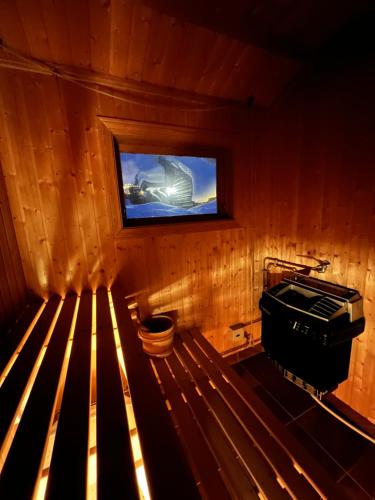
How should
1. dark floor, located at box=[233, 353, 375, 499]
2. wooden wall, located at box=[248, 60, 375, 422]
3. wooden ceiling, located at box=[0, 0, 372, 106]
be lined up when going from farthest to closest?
wooden wall, located at box=[248, 60, 375, 422] → dark floor, located at box=[233, 353, 375, 499] → wooden ceiling, located at box=[0, 0, 372, 106]

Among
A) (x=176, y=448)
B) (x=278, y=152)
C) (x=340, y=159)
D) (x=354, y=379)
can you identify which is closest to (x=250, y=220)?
(x=278, y=152)

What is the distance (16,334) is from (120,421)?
33.9 inches

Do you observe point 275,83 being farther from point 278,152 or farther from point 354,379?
point 354,379

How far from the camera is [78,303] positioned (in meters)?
1.48

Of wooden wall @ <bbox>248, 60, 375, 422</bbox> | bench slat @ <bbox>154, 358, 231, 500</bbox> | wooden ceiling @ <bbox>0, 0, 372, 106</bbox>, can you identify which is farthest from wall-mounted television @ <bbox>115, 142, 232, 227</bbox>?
bench slat @ <bbox>154, 358, 231, 500</bbox>

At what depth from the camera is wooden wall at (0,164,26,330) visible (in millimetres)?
1241

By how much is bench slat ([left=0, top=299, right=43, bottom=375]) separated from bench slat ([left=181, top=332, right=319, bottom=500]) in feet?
4.16

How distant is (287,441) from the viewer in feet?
3.73

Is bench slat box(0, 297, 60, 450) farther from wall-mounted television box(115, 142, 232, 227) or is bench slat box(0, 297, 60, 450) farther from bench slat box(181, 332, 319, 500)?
bench slat box(181, 332, 319, 500)

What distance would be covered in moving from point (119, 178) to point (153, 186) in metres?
0.31

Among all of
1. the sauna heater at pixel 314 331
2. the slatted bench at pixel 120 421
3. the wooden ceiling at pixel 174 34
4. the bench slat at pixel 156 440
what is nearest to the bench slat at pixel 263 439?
→ the slatted bench at pixel 120 421

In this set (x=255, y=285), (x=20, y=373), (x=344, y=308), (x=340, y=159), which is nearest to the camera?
(x=20, y=373)

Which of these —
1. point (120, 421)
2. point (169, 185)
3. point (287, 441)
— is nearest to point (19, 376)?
point (120, 421)

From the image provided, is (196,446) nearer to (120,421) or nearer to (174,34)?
(120,421)
